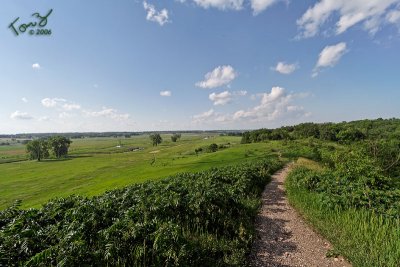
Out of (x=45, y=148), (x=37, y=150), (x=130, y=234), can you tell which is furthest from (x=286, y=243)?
(x=45, y=148)

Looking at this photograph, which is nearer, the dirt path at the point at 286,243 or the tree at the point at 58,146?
the dirt path at the point at 286,243

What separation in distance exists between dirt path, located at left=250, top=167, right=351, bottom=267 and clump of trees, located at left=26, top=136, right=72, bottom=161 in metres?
134

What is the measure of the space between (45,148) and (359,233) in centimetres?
14281

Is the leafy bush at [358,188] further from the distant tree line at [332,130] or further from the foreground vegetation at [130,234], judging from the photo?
the distant tree line at [332,130]

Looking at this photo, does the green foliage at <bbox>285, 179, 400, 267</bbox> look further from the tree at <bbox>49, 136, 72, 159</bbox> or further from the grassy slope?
the tree at <bbox>49, 136, 72, 159</bbox>

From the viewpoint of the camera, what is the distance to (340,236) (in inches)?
355

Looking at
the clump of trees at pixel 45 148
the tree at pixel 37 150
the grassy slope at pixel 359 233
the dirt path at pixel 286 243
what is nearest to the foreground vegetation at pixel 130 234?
the dirt path at pixel 286 243

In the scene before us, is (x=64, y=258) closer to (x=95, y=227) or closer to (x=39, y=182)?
(x=95, y=227)

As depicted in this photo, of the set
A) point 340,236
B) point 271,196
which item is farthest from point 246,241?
point 271,196

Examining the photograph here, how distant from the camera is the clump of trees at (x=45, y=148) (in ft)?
376

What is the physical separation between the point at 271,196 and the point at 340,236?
8.54 meters

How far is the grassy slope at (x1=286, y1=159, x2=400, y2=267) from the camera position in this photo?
23.6ft

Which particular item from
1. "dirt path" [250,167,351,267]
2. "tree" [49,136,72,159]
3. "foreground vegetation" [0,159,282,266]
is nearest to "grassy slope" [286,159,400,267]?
"dirt path" [250,167,351,267]

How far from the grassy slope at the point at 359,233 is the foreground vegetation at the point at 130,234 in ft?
11.2
